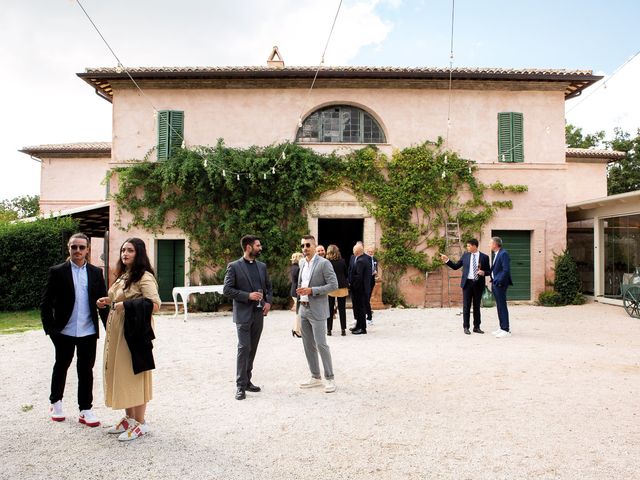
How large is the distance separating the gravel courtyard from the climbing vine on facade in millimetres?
6023

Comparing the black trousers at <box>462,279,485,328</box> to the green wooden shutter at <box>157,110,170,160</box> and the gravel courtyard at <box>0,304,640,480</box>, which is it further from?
the green wooden shutter at <box>157,110,170,160</box>

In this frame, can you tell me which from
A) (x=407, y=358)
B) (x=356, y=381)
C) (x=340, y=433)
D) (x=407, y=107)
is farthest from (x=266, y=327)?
(x=407, y=107)

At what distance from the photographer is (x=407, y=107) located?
47.1 feet

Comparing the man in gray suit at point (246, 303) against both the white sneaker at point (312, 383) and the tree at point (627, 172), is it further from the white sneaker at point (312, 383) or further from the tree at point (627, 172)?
the tree at point (627, 172)

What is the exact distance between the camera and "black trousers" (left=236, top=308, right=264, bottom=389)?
17.0ft

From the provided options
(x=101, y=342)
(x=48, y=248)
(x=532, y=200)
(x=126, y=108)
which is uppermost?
(x=126, y=108)

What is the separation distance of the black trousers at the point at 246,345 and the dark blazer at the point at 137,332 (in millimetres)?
1353

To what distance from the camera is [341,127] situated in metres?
14.6

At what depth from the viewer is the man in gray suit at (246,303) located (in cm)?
521

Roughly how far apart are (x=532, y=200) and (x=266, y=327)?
30.8 ft

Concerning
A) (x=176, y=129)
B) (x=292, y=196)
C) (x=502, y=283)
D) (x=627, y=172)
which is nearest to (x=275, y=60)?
(x=176, y=129)

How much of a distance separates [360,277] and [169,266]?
7231 mm

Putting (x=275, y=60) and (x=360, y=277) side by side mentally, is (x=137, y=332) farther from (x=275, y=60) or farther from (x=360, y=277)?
(x=275, y=60)

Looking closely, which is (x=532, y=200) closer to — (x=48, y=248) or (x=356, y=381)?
(x=356, y=381)
